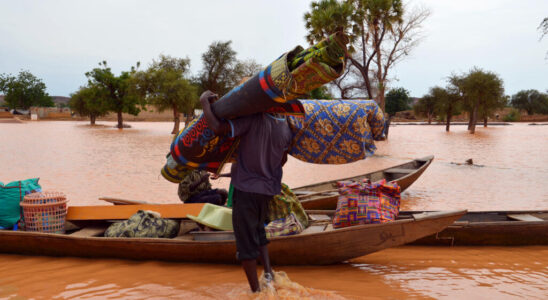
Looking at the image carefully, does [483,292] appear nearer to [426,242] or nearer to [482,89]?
[426,242]

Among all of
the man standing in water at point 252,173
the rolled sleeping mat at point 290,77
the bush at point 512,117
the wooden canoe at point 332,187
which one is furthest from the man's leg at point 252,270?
the bush at point 512,117

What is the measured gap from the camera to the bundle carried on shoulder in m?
2.11

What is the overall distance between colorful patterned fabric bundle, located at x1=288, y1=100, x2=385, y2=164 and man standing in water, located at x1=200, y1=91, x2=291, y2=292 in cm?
36

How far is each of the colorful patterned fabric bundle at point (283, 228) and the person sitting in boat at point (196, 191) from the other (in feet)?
4.05

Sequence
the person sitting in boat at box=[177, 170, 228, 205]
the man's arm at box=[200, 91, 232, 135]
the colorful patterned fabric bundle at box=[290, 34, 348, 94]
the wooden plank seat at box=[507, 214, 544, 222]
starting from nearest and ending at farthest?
1. the colorful patterned fabric bundle at box=[290, 34, 348, 94]
2. the man's arm at box=[200, 91, 232, 135]
3. the wooden plank seat at box=[507, 214, 544, 222]
4. the person sitting in boat at box=[177, 170, 228, 205]

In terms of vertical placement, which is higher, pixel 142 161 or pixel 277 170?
pixel 277 170

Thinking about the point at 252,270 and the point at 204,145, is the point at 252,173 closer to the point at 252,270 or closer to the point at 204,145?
the point at 204,145

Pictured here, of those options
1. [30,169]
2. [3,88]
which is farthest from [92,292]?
[3,88]

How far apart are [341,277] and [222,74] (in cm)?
3016

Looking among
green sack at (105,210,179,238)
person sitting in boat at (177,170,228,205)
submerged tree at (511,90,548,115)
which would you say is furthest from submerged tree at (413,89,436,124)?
green sack at (105,210,179,238)

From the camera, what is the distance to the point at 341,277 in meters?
3.40

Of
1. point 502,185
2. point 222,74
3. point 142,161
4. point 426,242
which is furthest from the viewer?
point 222,74

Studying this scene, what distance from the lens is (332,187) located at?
7.06 metres

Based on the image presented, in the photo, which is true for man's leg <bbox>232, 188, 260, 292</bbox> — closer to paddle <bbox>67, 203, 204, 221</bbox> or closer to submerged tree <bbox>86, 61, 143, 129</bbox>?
paddle <bbox>67, 203, 204, 221</bbox>
